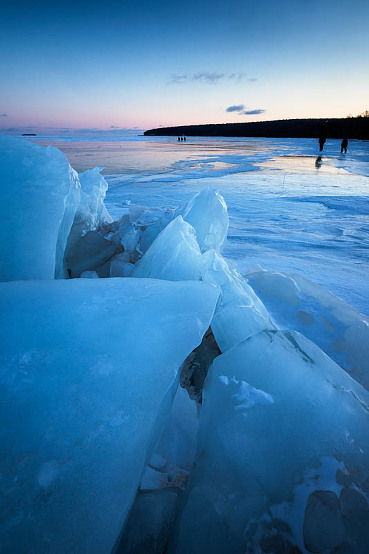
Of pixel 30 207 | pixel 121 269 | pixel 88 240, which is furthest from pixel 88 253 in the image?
pixel 30 207

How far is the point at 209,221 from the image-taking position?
2162 mm

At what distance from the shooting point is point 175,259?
153 centimetres

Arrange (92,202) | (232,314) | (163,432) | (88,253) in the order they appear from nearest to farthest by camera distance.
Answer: (163,432)
(232,314)
(88,253)
(92,202)

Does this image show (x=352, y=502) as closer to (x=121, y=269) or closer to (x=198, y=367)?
(x=198, y=367)

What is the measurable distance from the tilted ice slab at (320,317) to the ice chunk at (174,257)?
26.3 inches

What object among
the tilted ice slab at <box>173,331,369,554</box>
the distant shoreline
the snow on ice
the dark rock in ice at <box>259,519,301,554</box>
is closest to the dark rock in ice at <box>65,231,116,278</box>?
the snow on ice

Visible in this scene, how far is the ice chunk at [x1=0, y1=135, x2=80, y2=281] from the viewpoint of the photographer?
1326mm

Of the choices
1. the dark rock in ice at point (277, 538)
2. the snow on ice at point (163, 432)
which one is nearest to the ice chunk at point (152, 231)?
the snow on ice at point (163, 432)

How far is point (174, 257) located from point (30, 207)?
79 centimetres

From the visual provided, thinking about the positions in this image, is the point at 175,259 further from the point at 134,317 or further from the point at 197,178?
the point at 197,178

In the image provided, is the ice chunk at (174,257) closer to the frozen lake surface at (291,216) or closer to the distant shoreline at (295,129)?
the frozen lake surface at (291,216)

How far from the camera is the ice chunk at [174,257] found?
150cm

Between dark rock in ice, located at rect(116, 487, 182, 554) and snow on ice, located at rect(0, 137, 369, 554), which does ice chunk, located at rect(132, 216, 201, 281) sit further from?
dark rock in ice, located at rect(116, 487, 182, 554)

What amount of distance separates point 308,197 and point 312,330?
5305 millimetres
